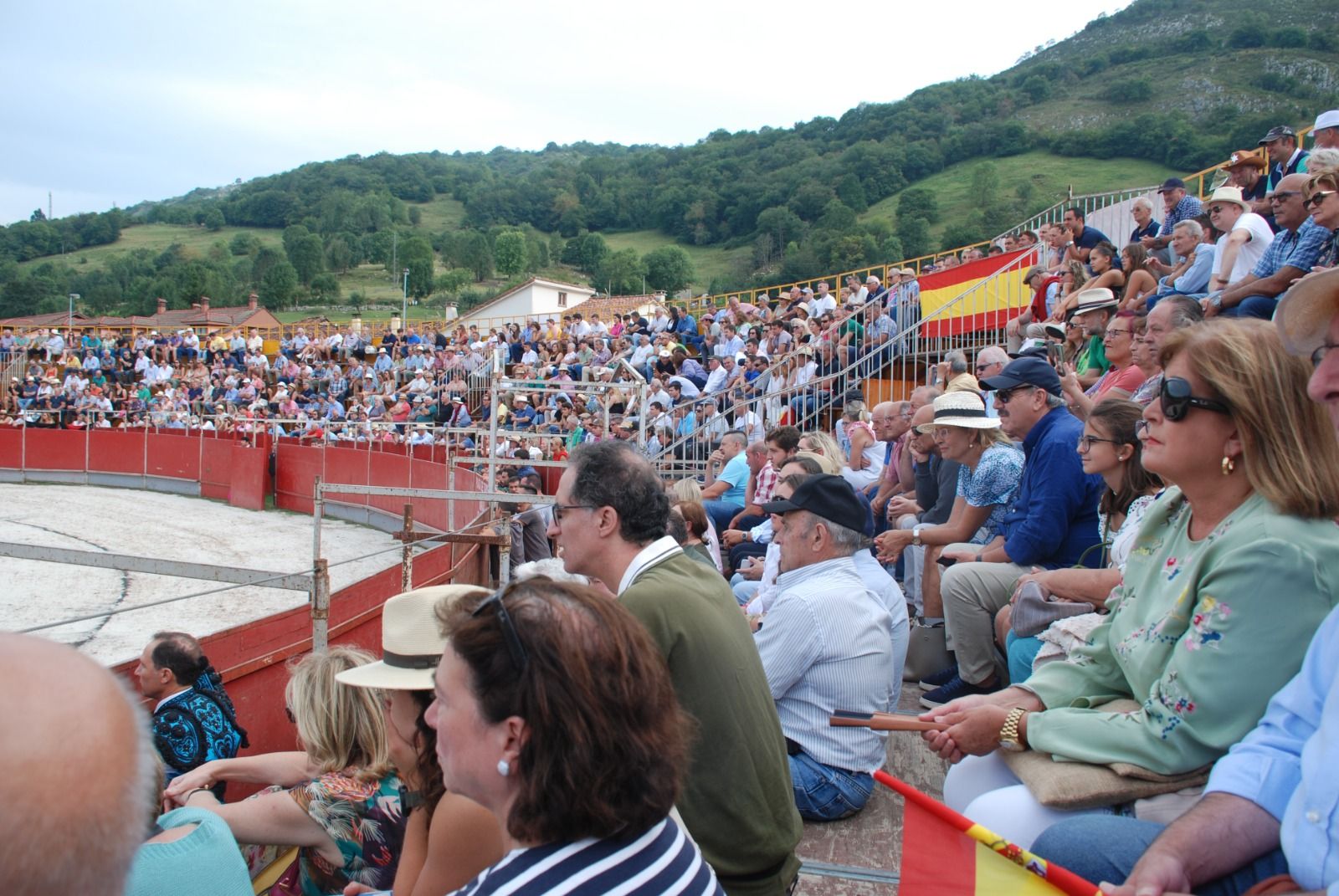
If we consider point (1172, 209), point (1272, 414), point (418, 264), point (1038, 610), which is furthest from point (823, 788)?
point (418, 264)

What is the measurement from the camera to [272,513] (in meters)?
24.1

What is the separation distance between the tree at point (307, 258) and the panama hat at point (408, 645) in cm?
9778

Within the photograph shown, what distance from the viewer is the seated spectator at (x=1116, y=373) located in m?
5.91

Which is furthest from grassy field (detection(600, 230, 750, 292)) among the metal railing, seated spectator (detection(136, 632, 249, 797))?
seated spectator (detection(136, 632, 249, 797))

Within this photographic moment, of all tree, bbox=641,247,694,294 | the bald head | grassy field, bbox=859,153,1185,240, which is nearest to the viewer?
the bald head

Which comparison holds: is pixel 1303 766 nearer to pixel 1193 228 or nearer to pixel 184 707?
pixel 184 707

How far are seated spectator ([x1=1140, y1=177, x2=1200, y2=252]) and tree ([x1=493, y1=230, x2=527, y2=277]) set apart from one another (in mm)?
Result: 85368

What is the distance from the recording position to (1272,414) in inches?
91.0

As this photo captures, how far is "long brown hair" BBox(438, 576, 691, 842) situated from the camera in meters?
1.68

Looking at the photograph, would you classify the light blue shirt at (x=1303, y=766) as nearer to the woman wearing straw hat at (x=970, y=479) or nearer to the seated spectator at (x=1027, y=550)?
the seated spectator at (x=1027, y=550)

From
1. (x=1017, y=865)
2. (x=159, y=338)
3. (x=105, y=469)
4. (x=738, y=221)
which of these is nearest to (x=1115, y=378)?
(x=1017, y=865)

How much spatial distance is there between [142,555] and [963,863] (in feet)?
62.6

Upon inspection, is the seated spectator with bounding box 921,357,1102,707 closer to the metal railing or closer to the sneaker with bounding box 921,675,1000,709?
the sneaker with bounding box 921,675,1000,709

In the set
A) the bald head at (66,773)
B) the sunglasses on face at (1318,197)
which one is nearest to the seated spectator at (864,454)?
the sunglasses on face at (1318,197)
